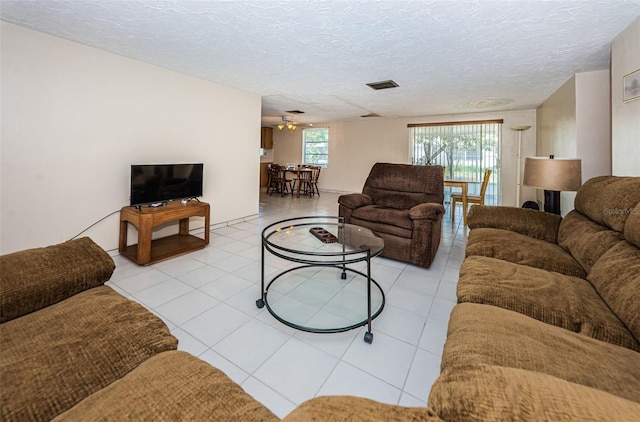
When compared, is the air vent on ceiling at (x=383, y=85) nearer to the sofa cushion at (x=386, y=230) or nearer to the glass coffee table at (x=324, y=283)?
the sofa cushion at (x=386, y=230)

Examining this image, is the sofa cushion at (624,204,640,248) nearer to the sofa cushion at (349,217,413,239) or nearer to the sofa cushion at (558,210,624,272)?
the sofa cushion at (558,210,624,272)

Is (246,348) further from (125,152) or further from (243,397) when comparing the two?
(125,152)

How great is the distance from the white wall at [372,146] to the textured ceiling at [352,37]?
200cm

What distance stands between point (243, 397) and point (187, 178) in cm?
313

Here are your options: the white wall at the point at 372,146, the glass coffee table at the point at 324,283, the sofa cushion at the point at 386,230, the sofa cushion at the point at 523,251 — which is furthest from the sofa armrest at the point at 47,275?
the white wall at the point at 372,146

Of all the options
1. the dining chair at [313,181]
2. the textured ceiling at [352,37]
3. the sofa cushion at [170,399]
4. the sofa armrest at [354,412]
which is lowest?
the sofa cushion at [170,399]

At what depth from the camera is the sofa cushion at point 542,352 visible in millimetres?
800

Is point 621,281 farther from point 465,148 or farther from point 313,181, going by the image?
point 313,181

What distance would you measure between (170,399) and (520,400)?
793 mm

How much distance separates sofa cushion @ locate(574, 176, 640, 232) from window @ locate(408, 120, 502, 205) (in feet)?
15.1

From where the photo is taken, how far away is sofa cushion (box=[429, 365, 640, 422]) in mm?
475

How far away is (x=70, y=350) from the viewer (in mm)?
874

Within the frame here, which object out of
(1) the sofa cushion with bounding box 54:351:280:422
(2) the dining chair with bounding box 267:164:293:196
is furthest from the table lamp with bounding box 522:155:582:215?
(2) the dining chair with bounding box 267:164:293:196

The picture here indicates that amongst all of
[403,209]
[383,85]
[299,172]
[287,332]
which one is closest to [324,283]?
[287,332]
